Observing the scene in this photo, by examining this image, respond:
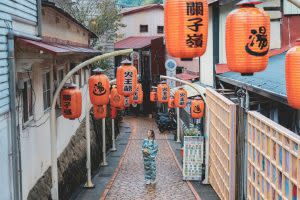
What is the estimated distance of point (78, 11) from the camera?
127ft

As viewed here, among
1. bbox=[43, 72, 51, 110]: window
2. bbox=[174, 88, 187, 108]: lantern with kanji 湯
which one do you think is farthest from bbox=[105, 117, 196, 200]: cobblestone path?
bbox=[43, 72, 51, 110]: window

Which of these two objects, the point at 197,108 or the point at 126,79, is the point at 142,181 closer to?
the point at 197,108

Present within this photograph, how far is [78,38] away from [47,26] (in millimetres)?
8321

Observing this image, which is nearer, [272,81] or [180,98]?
[272,81]

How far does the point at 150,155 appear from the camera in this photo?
59.9 feet

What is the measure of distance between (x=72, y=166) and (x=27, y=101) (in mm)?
5239

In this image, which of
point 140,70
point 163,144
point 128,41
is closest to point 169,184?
point 163,144

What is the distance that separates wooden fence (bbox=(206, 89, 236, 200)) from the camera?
1381cm

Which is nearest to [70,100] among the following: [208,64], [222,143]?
[222,143]

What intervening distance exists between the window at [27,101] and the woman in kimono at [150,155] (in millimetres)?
6098

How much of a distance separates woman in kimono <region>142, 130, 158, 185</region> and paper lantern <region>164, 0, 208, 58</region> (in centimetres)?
996

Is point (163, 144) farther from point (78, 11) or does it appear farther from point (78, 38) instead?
point (78, 11)

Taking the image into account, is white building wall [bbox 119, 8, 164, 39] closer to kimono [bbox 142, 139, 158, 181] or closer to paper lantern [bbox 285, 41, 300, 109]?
kimono [bbox 142, 139, 158, 181]

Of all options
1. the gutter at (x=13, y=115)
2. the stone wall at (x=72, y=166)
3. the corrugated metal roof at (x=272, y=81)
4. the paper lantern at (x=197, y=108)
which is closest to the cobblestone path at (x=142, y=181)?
the stone wall at (x=72, y=166)
